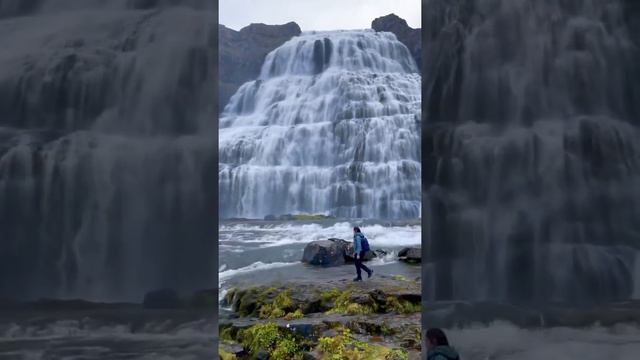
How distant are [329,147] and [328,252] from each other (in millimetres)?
14520

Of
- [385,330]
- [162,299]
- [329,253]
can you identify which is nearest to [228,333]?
[385,330]

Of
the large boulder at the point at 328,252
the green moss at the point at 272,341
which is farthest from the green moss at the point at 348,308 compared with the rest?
the large boulder at the point at 328,252

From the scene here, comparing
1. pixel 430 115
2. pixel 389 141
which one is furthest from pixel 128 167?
pixel 389 141

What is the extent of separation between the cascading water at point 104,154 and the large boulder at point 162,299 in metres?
0.04

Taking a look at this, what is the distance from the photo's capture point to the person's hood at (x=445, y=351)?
9.21ft

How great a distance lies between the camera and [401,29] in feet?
123

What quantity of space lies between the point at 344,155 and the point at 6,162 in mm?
24340

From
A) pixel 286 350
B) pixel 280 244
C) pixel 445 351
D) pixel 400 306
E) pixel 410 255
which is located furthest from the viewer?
pixel 280 244

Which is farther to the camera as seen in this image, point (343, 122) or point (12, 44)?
point (343, 122)

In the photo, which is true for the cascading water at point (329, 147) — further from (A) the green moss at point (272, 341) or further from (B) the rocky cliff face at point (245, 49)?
(A) the green moss at point (272, 341)

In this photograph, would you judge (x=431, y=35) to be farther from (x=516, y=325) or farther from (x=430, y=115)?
(x=516, y=325)

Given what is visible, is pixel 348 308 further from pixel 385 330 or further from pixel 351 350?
pixel 351 350

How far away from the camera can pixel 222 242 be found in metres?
18.5

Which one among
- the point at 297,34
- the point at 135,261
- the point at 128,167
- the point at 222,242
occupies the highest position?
the point at 297,34
